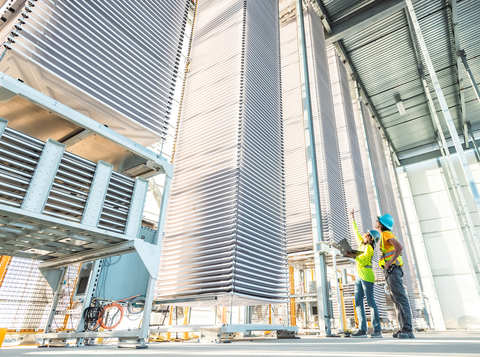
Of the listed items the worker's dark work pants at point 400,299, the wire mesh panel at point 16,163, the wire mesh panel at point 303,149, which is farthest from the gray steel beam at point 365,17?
the wire mesh panel at point 16,163

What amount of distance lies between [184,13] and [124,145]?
272cm

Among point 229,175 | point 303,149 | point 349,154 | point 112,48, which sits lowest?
point 229,175

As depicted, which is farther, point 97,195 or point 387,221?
point 387,221

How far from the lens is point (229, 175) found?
4.03m

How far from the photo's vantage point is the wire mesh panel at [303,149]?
6230mm

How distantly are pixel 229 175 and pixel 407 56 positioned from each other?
1226 cm

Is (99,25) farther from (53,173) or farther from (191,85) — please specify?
(191,85)

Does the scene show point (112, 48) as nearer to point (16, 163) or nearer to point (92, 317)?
point (16, 163)

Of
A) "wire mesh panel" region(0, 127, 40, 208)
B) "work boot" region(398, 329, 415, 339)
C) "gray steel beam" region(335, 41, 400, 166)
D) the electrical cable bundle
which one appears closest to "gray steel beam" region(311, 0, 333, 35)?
"gray steel beam" region(335, 41, 400, 166)

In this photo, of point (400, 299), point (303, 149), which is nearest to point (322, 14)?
point (303, 149)

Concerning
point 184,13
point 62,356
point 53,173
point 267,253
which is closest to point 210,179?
point 267,253

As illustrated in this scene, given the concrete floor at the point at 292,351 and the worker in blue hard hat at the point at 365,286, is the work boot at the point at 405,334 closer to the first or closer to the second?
the worker in blue hard hat at the point at 365,286

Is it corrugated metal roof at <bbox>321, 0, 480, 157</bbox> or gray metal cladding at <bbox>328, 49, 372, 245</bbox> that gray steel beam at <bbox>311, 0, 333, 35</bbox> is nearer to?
corrugated metal roof at <bbox>321, 0, 480, 157</bbox>

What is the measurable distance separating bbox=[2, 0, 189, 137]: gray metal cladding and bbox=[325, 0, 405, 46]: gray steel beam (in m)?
8.89
